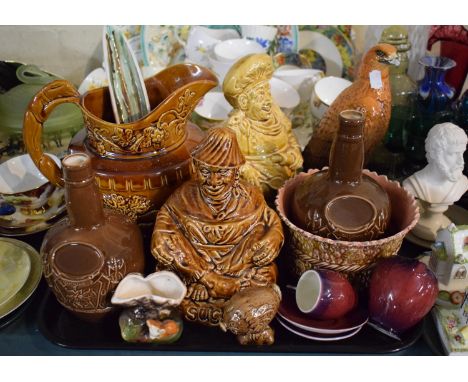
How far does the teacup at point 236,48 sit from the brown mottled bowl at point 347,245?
18.3 inches

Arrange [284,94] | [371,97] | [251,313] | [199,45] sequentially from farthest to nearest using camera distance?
1. [199,45]
2. [284,94]
3. [371,97]
4. [251,313]

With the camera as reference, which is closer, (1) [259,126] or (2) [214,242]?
(2) [214,242]

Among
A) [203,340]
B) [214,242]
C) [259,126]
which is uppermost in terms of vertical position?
[259,126]

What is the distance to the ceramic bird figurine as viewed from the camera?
0.77 metres

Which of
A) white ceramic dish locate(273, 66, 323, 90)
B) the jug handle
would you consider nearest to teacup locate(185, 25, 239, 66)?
white ceramic dish locate(273, 66, 323, 90)

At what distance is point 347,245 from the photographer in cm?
82

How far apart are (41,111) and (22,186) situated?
290mm

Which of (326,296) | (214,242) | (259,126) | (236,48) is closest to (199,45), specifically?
(236,48)

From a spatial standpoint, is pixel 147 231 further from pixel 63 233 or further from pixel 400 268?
pixel 400 268

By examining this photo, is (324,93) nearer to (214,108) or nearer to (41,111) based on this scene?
(214,108)

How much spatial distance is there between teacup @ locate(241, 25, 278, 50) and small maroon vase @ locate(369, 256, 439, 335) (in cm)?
73

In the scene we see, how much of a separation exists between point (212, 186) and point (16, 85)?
2.44 ft

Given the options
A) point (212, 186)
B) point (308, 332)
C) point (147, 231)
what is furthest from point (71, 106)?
point (308, 332)

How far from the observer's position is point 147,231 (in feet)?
3.13
